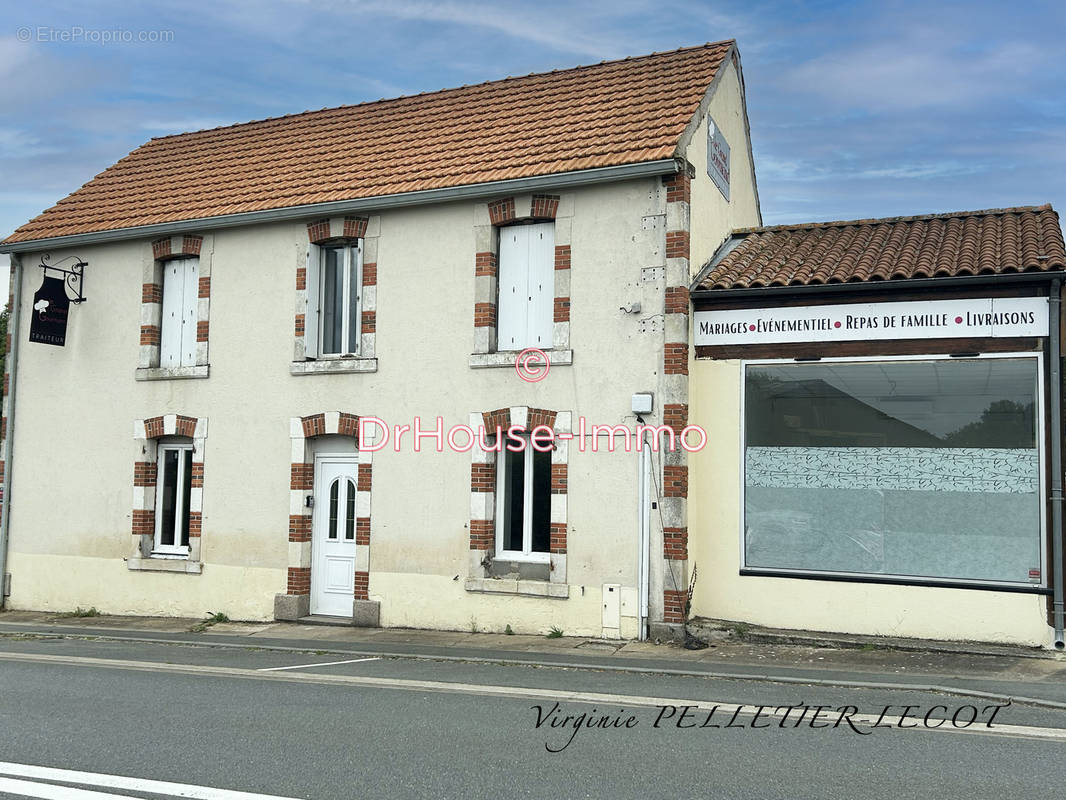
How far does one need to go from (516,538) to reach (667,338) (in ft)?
11.1

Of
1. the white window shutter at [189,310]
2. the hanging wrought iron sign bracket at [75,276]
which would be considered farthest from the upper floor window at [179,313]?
the hanging wrought iron sign bracket at [75,276]

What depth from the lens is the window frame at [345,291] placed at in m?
14.8

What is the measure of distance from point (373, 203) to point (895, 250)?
23.0 ft

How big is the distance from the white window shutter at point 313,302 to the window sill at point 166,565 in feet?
11.9

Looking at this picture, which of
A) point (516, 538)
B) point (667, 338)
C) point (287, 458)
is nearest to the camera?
point (667, 338)

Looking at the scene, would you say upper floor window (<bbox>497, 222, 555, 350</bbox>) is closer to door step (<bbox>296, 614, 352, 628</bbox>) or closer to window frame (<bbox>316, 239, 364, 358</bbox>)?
window frame (<bbox>316, 239, 364, 358</bbox>)

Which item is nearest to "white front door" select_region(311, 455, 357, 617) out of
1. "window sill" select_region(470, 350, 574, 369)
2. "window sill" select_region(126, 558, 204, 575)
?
"window sill" select_region(126, 558, 204, 575)

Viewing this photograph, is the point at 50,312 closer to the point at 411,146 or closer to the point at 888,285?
the point at 411,146

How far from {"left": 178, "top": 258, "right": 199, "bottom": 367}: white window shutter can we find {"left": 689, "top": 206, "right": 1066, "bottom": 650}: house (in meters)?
7.90

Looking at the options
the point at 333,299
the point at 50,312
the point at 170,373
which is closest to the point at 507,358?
the point at 333,299

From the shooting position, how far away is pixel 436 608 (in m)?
13.6

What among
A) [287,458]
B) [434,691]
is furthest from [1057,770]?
[287,458]

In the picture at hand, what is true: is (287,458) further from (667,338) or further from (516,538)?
(667,338)

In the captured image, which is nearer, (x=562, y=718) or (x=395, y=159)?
(x=562, y=718)
